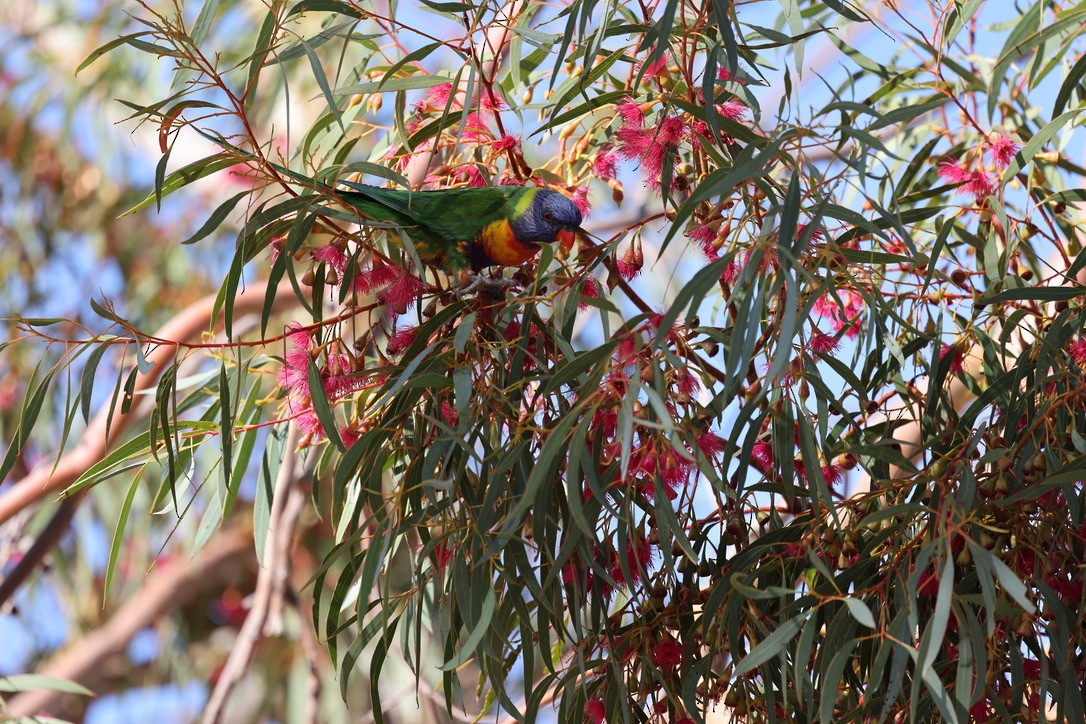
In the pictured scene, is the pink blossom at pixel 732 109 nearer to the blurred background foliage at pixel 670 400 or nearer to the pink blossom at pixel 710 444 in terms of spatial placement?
the blurred background foliage at pixel 670 400

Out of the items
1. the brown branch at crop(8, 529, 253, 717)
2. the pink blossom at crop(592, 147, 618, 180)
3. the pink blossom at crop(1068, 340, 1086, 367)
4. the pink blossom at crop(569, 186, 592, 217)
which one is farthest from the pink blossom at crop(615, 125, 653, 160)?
the brown branch at crop(8, 529, 253, 717)

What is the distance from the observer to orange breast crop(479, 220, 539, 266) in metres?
1.58

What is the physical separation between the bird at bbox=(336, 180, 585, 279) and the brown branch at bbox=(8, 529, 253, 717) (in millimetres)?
1849

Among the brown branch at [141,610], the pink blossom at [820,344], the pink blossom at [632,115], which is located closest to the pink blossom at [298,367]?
the pink blossom at [632,115]

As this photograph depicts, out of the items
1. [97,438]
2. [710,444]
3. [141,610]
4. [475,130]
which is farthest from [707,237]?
[141,610]

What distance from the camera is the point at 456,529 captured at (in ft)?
3.81

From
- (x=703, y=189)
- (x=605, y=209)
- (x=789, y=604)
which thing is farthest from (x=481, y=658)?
(x=605, y=209)

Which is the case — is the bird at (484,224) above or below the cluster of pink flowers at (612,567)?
above

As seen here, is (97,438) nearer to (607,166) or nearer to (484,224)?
(484,224)

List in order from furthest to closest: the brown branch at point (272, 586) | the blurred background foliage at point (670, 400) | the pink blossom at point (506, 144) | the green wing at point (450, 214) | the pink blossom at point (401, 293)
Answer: the brown branch at point (272, 586), the green wing at point (450, 214), the pink blossom at point (506, 144), the pink blossom at point (401, 293), the blurred background foliage at point (670, 400)

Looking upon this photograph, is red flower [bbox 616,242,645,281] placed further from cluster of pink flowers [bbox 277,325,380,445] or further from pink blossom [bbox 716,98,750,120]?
cluster of pink flowers [bbox 277,325,380,445]

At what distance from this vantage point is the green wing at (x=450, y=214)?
1.50 m

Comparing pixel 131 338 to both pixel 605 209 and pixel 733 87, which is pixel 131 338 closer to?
pixel 733 87

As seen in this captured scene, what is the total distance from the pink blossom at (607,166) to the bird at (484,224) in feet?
0.24
